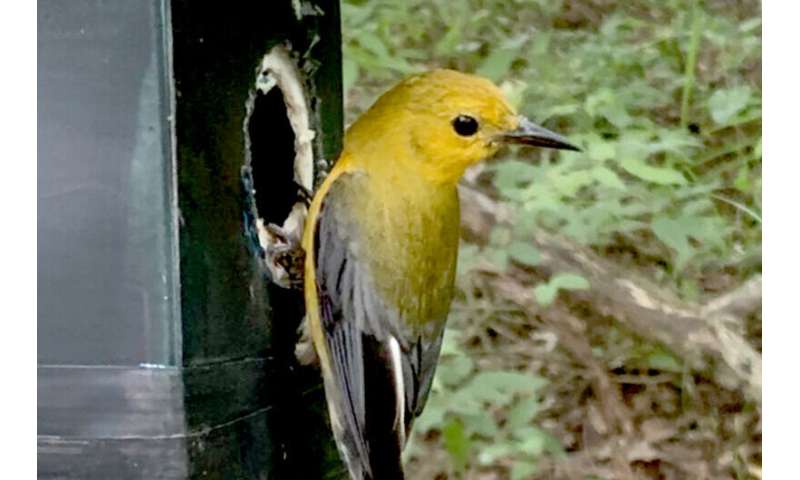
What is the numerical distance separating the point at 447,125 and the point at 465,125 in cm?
3

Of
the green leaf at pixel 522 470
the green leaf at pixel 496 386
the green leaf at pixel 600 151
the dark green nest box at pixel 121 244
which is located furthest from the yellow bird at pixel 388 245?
the green leaf at pixel 522 470

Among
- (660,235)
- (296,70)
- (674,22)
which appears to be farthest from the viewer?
(674,22)

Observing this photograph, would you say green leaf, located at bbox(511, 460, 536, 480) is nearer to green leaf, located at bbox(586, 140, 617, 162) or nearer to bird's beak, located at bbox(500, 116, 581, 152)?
green leaf, located at bbox(586, 140, 617, 162)

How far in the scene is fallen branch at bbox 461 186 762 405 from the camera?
3299 millimetres

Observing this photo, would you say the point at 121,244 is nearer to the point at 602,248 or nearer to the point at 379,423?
the point at 379,423

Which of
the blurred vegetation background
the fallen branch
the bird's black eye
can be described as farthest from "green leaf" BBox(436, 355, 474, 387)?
the bird's black eye

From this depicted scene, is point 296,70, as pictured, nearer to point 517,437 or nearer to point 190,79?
point 190,79

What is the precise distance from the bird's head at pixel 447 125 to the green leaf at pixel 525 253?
1.17 metres

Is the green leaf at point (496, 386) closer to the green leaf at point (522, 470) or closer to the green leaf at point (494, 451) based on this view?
the green leaf at point (494, 451)

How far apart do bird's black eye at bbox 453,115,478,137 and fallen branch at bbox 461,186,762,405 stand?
1473 millimetres

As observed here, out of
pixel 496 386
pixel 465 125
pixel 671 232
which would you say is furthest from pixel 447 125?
pixel 671 232

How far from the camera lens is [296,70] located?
195cm

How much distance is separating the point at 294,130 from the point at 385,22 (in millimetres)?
1294
